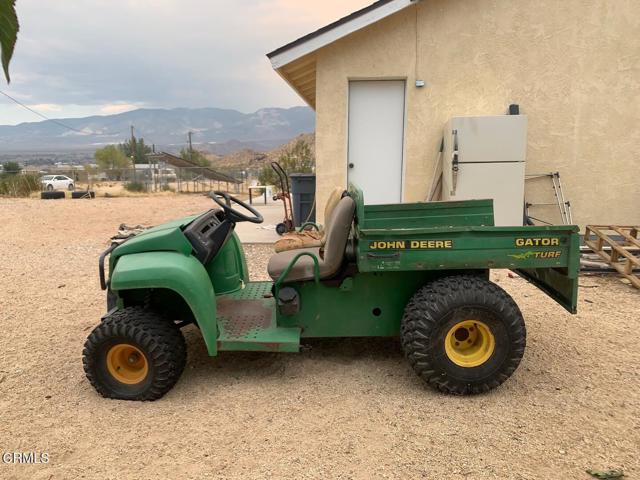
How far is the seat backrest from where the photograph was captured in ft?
11.1

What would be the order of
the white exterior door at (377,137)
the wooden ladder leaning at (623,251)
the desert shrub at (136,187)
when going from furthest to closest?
the desert shrub at (136,187) < the white exterior door at (377,137) < the wooden ladder leaning at (623,251)

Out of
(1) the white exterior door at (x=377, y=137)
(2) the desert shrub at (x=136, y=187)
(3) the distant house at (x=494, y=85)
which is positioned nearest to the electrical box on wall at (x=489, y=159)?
(3) the distant house at (x=494, y=85)

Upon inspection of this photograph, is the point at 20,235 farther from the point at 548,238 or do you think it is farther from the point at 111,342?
the point at 548,238

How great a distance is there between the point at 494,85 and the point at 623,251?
10.6 ft

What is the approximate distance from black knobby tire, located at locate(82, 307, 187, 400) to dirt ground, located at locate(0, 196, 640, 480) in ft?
0.34

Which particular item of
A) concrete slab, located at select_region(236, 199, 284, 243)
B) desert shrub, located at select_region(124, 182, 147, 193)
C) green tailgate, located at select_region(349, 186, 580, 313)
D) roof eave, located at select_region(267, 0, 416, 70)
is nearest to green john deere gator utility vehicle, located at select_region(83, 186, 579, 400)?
green tailgate, located at select_region(349, 186, 580, 313)

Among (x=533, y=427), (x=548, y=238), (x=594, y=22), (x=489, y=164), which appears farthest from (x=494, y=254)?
(x=594, y=22)

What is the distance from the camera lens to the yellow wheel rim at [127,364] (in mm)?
3277

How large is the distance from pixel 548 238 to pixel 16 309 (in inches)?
210

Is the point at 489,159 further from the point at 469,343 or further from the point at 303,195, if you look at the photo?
the point at 469,343

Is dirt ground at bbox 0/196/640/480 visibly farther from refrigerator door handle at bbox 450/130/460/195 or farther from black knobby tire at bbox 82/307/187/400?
refrigerator door handle at bbox 450/130/460/195

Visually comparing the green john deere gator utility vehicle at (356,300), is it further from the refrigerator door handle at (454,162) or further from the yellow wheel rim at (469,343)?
the refrigerator door handle at (454,162)

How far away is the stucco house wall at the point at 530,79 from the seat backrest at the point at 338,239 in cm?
454

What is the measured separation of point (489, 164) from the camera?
287 inches
